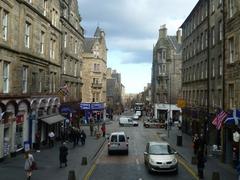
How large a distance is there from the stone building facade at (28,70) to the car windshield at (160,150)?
9527 mm

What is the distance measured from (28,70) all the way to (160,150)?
1416 centimetres

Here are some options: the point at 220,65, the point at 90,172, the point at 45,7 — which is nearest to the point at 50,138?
the point at 45,7

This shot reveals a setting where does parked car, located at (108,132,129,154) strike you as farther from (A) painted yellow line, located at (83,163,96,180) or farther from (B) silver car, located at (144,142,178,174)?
(B) silver car, located at (144,142,178,174)

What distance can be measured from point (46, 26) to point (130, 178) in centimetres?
2151

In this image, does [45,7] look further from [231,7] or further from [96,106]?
[96,106]

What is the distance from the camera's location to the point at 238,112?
81.1 ft

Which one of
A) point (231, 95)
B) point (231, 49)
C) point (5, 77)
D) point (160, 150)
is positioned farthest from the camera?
point (231, 95)

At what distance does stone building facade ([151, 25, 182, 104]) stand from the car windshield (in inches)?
2775

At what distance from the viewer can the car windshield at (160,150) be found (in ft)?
82.3

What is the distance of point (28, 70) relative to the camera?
34469 millimetres

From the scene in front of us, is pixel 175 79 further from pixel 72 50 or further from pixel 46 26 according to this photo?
pixel 46 26

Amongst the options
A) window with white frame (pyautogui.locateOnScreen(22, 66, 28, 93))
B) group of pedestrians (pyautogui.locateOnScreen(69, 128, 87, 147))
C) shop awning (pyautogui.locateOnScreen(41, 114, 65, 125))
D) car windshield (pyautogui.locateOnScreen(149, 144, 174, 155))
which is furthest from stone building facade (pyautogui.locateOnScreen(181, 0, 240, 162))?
window with white frame (pyautogui.locateOnScreen(22, 66, 28, 93))

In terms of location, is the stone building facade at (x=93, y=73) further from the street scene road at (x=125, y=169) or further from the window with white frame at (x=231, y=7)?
the window with white frame at (x=231, y=7)

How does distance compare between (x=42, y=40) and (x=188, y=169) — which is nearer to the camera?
(x=188, y=169)
